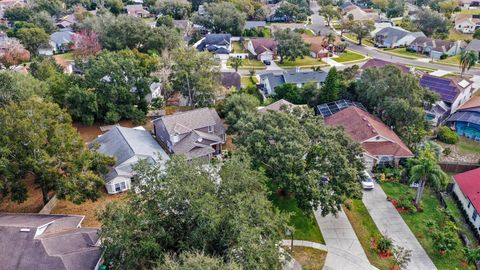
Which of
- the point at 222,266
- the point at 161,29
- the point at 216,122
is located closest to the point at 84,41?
the point at 161,29

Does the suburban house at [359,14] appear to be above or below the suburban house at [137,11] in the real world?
above

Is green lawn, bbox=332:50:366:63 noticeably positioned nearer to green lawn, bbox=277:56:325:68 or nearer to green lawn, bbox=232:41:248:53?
green lawn, bbox=277:56:325:68

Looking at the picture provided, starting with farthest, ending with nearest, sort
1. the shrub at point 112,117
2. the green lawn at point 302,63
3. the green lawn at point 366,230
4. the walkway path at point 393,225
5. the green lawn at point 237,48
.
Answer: the green lawn at point 237,48, the green lawn at point 302,63, the shrub at point 112,117, the walkway path at point 393,225, the green lawn at point 366,230

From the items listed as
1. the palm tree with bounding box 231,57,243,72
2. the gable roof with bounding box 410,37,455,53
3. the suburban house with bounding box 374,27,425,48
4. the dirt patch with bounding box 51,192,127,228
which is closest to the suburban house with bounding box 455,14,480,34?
the suburban house with bounding box 374,27,425,48

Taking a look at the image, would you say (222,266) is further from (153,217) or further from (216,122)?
(216,122)

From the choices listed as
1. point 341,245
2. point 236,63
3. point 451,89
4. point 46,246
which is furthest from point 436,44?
point 46,246

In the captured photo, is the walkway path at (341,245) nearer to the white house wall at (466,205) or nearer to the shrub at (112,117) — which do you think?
the white house wall at (466,205)

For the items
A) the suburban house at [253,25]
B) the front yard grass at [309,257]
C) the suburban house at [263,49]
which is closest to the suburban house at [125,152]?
the front yard grass at [309,257]
